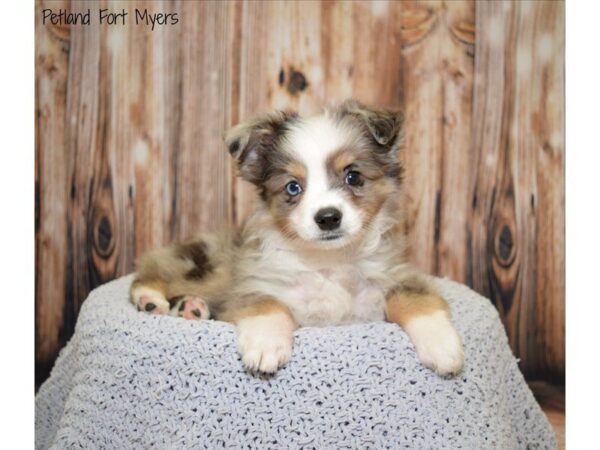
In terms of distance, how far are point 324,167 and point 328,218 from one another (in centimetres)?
25

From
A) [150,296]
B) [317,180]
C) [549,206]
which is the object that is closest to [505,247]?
[549,206]

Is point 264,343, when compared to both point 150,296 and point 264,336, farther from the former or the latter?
point 150,296

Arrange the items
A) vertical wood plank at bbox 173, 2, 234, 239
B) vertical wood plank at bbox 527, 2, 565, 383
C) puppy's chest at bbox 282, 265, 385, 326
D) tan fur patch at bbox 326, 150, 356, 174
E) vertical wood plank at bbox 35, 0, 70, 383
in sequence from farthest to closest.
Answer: vertical wood plank at bbox 173, 2, 234, 239 < vertical wood plank at bbox 527, 2, 565, 383 < vertical wood plank at bbox 35, 0, 70, 383 < puppy's chest at bbox 282, 265, 385, 326 < tan fur patch at bbox 326, 150, 356, 174

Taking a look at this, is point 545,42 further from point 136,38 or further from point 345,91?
point 136,38

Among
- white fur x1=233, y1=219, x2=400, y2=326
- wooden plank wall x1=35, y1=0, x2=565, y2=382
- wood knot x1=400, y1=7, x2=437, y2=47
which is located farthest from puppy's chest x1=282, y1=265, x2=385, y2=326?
wood knot x1=400, y1=7, x2=437, y2=47

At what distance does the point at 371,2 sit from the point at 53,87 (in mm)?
1645

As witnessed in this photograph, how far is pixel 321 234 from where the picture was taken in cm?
253

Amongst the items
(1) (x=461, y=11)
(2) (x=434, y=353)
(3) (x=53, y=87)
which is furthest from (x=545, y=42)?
(3) (x=53, y=87)

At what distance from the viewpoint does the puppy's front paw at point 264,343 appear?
2266mm

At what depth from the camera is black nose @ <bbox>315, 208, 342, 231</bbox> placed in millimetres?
2494

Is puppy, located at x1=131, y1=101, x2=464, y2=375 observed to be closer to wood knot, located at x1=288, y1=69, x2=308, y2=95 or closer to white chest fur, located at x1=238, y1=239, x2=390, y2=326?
white chest fur, located at x1=238, y1=239, x2=390, y2=326

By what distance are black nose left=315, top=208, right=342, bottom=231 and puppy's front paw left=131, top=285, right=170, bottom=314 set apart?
2.77ft
